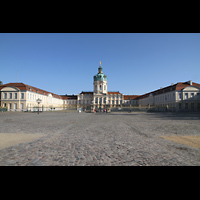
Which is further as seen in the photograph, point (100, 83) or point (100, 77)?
point (100, 83)

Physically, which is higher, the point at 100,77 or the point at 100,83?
the point at 100,77
